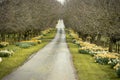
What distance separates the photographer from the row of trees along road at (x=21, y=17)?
1504 inches

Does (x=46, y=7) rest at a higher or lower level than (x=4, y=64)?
higher

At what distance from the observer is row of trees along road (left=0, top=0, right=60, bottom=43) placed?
38.2 meters

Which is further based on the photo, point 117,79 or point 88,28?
point 88,28

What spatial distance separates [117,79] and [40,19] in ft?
197

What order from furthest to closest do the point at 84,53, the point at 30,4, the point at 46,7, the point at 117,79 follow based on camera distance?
1. the point at 46,7
2. the point at 30,4
3. the point at 84,53
4. the point at 117,79

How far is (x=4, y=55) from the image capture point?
116 ft

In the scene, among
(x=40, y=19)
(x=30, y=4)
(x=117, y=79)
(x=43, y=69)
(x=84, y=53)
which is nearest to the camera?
(x=117, y=79)

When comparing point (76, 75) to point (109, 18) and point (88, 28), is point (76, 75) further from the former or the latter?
point (88, 28)

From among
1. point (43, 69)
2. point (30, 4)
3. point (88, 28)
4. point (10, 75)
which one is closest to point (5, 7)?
point (43, 69)

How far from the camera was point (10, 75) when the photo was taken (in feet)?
76.0

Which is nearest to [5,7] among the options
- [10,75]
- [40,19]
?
[10,75]

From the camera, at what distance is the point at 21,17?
2168 inches

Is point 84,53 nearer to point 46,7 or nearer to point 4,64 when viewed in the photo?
point 4,64

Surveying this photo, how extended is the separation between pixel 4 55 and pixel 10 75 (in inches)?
490
